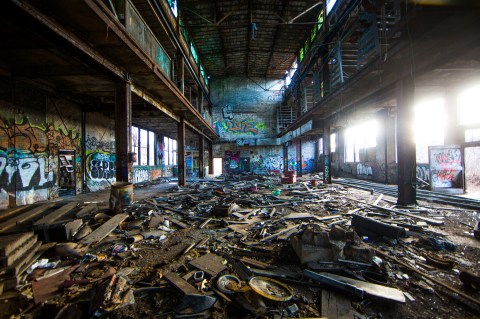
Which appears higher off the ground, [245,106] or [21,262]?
[245,106]

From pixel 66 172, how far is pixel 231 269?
10239 mm

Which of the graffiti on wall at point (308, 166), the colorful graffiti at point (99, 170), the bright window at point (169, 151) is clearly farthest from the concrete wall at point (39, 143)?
the graffiti on wall at point (308, 166)

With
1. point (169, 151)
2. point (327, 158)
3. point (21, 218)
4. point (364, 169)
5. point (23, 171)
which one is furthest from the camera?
point (169, 151)

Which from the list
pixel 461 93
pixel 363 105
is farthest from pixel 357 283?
pixel 461 93

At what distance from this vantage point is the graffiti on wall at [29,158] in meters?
6.42

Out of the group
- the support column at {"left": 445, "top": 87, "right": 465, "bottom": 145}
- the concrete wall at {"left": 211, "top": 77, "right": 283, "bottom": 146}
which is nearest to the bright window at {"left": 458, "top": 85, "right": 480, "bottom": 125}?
the support column at {"left": 445, "top": 87, "right": 465, "bottom": 145}

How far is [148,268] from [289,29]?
1921cm

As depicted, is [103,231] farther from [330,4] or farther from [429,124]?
[330,4]

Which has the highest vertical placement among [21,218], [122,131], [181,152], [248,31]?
[248,31]

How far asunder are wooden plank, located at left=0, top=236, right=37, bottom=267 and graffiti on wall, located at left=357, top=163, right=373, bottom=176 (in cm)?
1767

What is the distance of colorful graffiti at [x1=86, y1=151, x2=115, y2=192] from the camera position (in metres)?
10.3

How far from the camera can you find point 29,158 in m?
7.18

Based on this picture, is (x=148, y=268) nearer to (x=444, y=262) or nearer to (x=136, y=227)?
(x=136, y=227)

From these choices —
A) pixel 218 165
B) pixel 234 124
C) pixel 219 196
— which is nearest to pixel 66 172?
pixel 219 196
